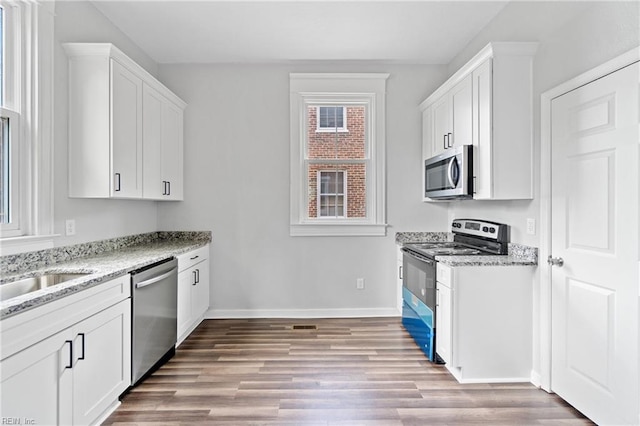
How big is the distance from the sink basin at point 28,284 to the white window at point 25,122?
250 mm

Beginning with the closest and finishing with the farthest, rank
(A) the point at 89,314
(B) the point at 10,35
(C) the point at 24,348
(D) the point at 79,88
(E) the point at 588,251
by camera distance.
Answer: (C) the point at 24,348
(A) the point at 89,314
(E) the point at 588,251
(B) the point at 10,35
(D) the point at 79,88

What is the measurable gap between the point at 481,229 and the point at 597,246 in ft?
3.70

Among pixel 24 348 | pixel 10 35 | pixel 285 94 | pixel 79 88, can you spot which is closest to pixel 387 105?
pixel 285 94

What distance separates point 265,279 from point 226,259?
1.63 feet

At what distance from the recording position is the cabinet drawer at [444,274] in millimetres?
2613

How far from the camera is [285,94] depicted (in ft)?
13.2

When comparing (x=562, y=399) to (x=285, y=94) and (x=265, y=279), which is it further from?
(x=285, y=94)

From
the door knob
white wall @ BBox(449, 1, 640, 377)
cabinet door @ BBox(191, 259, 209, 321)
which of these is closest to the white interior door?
the door knob

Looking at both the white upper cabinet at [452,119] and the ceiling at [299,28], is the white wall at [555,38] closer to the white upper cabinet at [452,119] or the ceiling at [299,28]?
the ceiling at [299,28]

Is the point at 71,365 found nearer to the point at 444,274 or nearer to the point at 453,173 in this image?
the point at 444,274

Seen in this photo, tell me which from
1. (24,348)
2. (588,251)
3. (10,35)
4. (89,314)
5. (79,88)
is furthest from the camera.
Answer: (79,88)

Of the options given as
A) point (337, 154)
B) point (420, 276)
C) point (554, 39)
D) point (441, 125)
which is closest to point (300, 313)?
point (420, 276)

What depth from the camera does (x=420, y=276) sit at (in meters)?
3.12
